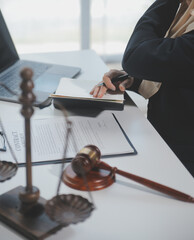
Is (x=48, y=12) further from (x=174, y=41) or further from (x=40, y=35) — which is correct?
(x=174, y=41)

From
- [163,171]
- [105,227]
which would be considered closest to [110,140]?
[163,171]

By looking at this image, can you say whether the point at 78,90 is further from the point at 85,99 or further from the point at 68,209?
the point at 68,209

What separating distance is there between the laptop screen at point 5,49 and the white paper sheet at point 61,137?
1.86 feet

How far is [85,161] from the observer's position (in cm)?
72

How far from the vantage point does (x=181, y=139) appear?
118cm

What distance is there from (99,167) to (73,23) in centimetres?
286

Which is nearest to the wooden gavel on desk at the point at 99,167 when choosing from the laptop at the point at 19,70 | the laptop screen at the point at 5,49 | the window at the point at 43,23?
the laptop at the point at 19,70

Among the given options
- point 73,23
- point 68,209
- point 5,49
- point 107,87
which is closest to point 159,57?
point 107,87

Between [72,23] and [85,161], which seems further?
[72,23]

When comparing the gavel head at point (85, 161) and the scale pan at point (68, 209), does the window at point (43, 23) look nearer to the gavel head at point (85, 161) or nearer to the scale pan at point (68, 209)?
the gavel head at point (85, 161)

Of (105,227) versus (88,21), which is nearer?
(105,227)

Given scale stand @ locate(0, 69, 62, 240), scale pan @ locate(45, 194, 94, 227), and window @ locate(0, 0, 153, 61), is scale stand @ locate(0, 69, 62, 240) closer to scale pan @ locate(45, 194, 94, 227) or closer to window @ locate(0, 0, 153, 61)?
scale pan @ locate(45, 194, 94, 227)

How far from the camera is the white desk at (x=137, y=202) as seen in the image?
61 cm

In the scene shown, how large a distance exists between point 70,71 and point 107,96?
429 millimetres
